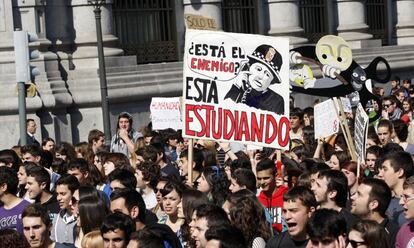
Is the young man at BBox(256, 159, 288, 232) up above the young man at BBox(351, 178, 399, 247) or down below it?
below

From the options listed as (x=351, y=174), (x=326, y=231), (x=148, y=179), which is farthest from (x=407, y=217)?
(x=148, y=179)

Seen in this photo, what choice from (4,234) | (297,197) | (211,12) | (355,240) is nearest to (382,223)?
(297,197)

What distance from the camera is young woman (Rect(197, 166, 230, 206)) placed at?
1155 centimetres

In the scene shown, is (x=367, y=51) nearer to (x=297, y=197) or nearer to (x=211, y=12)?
(x=211, y=12)

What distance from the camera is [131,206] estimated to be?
9875 millimetres

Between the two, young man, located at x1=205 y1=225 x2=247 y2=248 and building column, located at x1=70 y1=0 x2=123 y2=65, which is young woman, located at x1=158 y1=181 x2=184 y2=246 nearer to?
young man, located at x1=205 y1=225 x2=247 y2=248

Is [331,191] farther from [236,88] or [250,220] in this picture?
[236,88]

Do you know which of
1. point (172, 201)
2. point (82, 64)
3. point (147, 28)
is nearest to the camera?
point (172, 201)

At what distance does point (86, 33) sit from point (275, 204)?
12.2 m

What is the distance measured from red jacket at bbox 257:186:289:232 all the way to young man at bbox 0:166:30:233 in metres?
2.07

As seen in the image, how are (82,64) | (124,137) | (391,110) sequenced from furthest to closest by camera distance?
1. (82,64)
2. (391,110)
3. (124,137)

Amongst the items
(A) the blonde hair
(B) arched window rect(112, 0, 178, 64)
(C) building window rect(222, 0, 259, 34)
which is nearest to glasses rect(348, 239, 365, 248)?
(A) the blonde hair

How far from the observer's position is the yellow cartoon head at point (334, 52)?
16109 mm

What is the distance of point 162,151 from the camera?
47.8 feet
